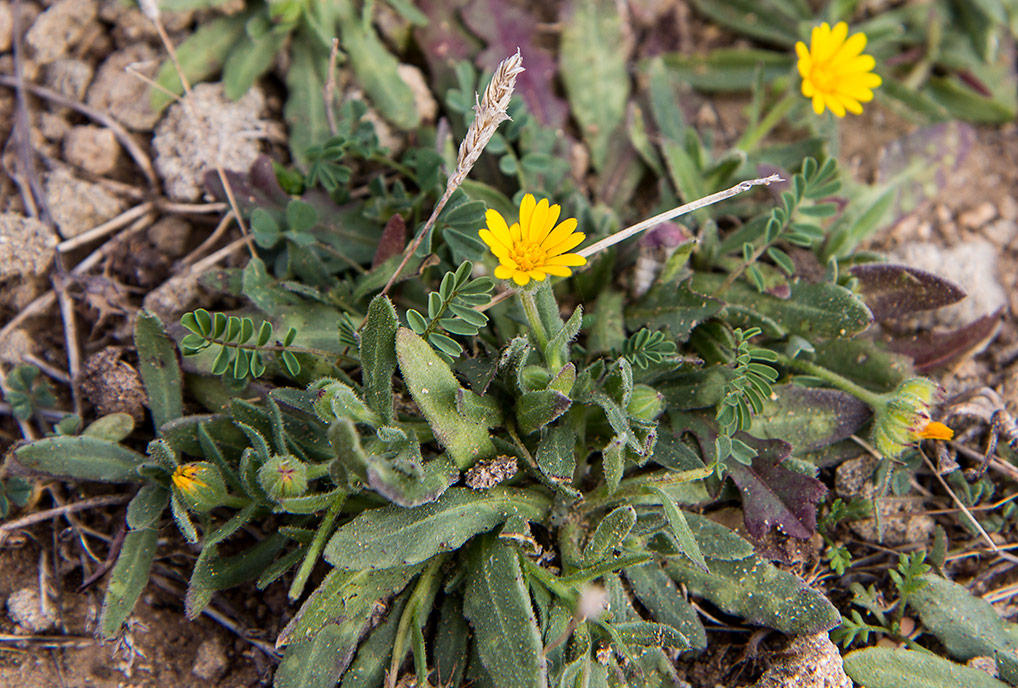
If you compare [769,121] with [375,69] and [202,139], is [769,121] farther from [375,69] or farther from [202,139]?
[202,139]

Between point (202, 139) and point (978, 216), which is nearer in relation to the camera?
point (202, 139)

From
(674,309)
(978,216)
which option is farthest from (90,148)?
(978,216)

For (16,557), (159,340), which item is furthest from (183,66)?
(16,557)

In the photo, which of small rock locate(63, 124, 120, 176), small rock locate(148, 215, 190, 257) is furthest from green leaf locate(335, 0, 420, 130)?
small rock locate(63, 124, 120, 176)

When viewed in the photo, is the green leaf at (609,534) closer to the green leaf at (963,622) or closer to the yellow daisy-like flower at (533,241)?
the yellow daisy-like flower at (533,241)

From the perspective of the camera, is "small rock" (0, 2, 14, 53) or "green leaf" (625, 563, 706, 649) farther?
"small rock" (0, 2, 14, 53)

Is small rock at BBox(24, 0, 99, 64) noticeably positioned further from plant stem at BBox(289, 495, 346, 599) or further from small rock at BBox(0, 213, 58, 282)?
plant stem at BBox(289, 495, 346, 599)
